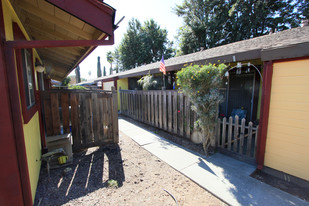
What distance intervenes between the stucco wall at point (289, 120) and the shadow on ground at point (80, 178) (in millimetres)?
3157

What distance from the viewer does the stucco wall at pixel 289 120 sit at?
8.18 feet

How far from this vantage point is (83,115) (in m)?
4.05

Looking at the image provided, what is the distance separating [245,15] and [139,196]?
18.1 meters

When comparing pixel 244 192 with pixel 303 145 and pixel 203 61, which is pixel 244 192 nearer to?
pixel 303 145

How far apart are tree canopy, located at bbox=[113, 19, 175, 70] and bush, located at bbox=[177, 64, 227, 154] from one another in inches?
817

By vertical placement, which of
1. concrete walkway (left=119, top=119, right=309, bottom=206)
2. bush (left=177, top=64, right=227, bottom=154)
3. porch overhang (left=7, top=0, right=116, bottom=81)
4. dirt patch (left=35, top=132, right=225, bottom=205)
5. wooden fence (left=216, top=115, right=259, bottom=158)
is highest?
porch overhang (left=7, top=0, right=116, bottom=81)

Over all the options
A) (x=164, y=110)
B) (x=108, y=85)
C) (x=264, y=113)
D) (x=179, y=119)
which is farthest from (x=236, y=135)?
(x=108, y=85)

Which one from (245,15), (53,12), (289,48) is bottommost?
(289,48)

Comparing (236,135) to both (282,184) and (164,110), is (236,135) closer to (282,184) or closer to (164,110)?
(282,184)

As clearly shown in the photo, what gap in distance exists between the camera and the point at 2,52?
171 cm

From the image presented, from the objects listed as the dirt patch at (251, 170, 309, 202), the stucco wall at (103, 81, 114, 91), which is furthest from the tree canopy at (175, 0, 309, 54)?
the dirt patch at (251, 170, 309, 202)

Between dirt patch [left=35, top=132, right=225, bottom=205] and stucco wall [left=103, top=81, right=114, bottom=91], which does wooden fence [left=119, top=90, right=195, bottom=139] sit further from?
stucco wall [left=103, top=81, right=114, bottom=91]

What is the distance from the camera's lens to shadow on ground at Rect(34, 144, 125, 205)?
2385 millimetres

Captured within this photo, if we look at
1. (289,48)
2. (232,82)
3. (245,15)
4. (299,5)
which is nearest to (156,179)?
(289,48)
